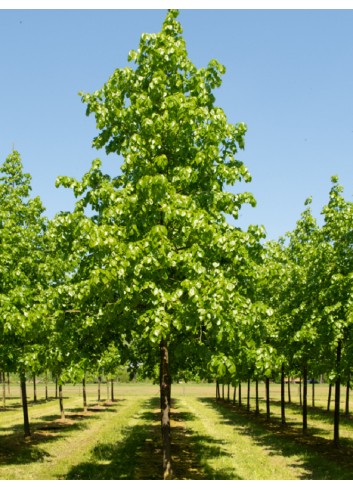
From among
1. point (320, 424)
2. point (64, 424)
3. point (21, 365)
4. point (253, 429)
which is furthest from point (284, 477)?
point (64, 424)

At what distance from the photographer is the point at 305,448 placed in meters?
16.6

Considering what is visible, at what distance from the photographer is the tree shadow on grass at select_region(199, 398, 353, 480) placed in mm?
12562

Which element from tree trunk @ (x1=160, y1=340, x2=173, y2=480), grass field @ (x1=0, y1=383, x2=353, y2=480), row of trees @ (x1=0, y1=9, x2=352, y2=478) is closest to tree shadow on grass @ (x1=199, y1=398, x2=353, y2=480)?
grass field @ (x1=0, y1=383, x2=353, y2=480)

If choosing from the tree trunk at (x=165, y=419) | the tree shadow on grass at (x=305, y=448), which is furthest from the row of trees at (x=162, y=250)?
the tree shadow on grass at (x=305, y=448)

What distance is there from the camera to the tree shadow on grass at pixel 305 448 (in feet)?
41.2

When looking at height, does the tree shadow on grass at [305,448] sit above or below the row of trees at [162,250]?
below

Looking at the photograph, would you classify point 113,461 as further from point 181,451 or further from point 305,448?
point 305,448

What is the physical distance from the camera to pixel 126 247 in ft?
24.1

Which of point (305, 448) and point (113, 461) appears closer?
point (113, 461)

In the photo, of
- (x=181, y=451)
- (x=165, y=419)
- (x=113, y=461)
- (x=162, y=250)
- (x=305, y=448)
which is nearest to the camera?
(x=162, y=250)

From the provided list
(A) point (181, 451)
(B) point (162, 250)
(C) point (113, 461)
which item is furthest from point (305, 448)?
(B) point (162, 250)

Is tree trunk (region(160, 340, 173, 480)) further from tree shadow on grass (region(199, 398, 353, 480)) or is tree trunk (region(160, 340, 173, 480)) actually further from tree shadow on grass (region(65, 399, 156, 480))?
tree shadow on grass (region(199, 398, 353, 480))

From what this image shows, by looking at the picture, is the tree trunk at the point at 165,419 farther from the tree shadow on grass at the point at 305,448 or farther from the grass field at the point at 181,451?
the tree shadow on grass at the point at 305,448

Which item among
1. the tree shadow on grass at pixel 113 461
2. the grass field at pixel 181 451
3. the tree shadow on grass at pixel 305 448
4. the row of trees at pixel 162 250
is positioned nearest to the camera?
the row of trees at pixel 162 250
